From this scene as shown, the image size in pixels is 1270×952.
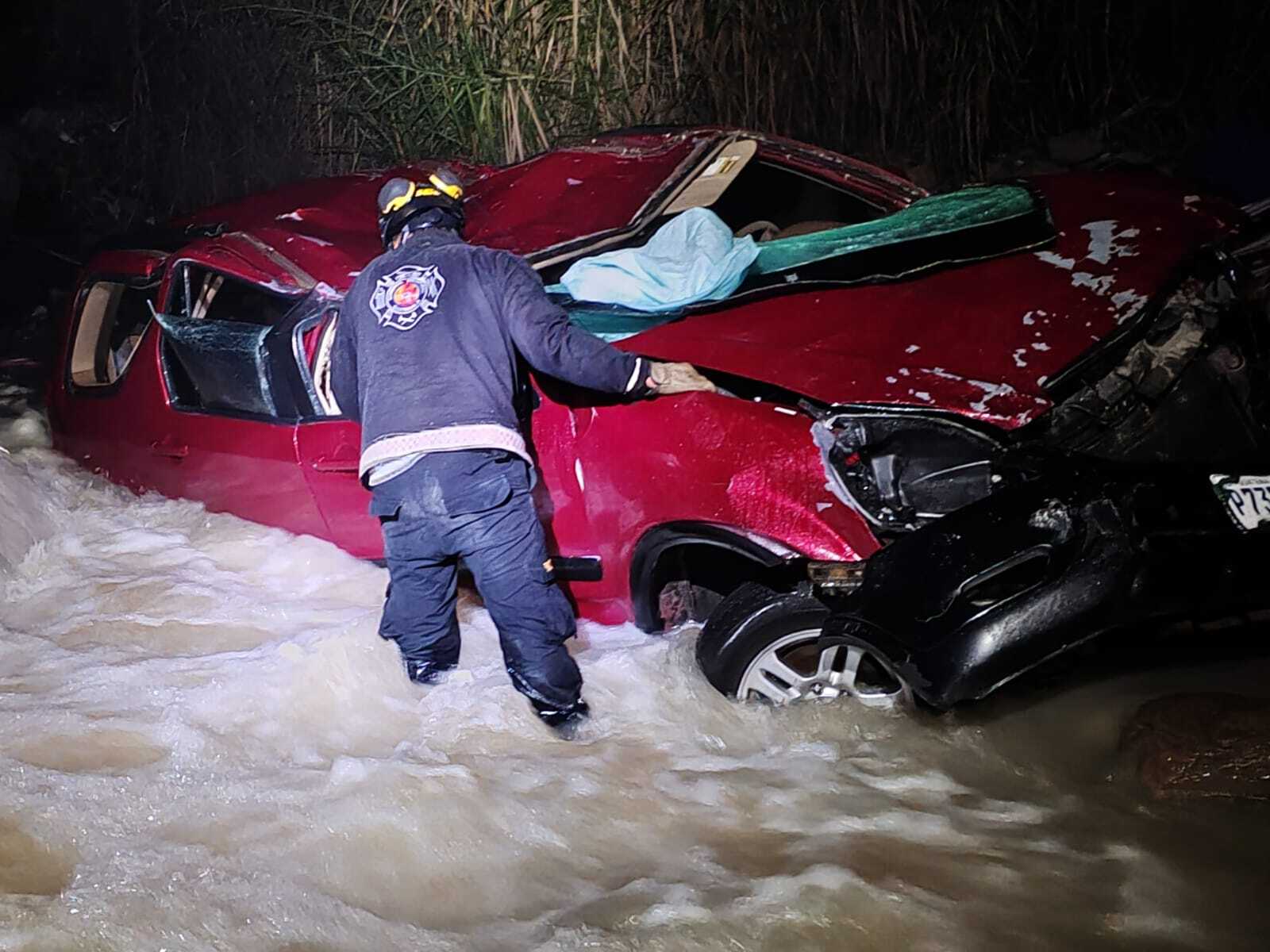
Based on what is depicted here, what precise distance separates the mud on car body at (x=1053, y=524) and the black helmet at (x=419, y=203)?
124 centimetres

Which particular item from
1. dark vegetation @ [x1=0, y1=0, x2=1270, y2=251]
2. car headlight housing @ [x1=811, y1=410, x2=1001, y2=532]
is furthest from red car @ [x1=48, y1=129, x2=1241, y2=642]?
dark vegetation @ [x1=0, y1=0, x2=1270, y2=251]

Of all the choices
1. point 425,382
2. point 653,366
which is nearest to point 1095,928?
point 653,366

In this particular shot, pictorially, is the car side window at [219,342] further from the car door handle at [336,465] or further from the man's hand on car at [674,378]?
the man's hand on car at [674,378]

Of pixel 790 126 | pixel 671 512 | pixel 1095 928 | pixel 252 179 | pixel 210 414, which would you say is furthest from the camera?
pixel 252 179

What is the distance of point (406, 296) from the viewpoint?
2.81 meters

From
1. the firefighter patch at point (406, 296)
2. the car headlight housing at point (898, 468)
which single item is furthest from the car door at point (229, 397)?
the car headlight housing at point (898, 468)

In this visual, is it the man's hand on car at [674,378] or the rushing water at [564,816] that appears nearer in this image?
the rushing water at [564,816]

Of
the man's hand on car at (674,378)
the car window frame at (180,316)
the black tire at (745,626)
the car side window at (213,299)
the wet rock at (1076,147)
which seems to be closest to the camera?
the black tire at (745,626)

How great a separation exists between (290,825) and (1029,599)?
1705 millimetres

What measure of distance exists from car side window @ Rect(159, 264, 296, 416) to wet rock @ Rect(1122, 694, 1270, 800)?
8.90 feet

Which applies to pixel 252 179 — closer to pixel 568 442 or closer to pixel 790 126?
pixel 790 126

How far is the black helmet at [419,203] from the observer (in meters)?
2.96

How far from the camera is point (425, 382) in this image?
2756 millimetres

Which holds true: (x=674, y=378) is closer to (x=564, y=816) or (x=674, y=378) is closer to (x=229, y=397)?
(x=564, y=816)
